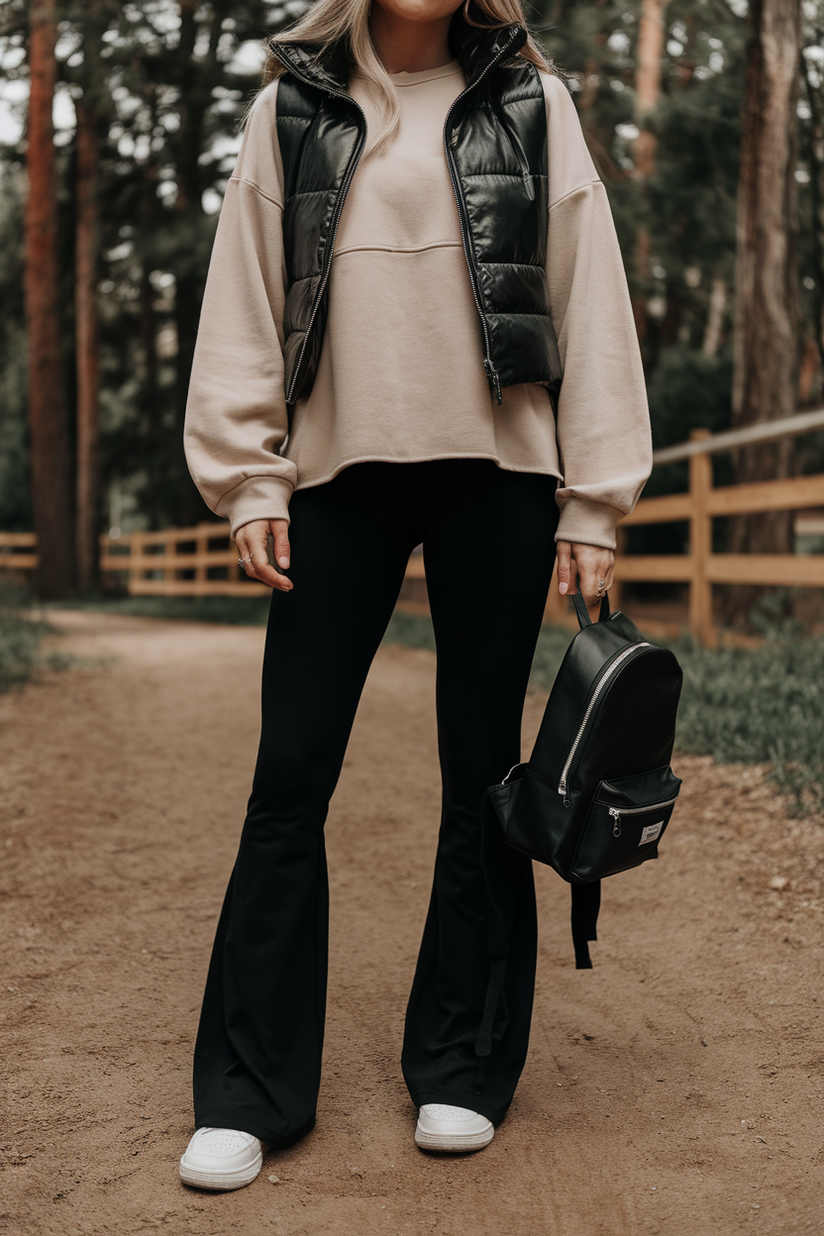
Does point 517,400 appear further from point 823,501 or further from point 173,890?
point 823,501

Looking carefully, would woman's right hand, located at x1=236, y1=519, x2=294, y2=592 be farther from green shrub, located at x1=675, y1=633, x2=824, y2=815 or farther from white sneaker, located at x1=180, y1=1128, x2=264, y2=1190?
green shrub, located at x1=675, y1=633, x2=824, y2=815

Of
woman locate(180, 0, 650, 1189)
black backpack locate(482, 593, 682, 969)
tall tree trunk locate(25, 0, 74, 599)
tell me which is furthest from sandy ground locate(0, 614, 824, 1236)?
tall tree trunk locate(25, 0, 74, 599)

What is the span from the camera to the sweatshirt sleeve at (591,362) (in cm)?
179

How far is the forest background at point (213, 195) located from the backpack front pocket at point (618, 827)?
5.60 metres

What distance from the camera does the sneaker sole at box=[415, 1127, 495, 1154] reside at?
1.79 metres

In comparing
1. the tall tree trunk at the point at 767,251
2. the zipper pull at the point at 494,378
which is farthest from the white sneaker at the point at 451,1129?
the tall tree trunk at the point at 767,251

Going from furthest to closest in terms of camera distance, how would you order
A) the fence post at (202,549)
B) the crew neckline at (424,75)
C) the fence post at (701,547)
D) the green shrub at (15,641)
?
the fence post at (202,549) → the green shrub at (15,641) → the fence post at (701,547) → the crew neckline at (424,75)

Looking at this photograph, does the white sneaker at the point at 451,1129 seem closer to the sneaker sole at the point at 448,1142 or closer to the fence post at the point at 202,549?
the sneaker sole at the point at 448,1142

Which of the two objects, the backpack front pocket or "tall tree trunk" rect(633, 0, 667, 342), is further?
"tall tree trunk" rect(633, 0, 667, 342)

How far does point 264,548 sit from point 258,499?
79mm

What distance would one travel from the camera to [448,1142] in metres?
1.79

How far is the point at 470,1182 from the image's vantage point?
173 centimetres

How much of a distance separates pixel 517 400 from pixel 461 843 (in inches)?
29.5

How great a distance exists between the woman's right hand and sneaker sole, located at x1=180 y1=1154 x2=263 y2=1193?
0.91 meters
